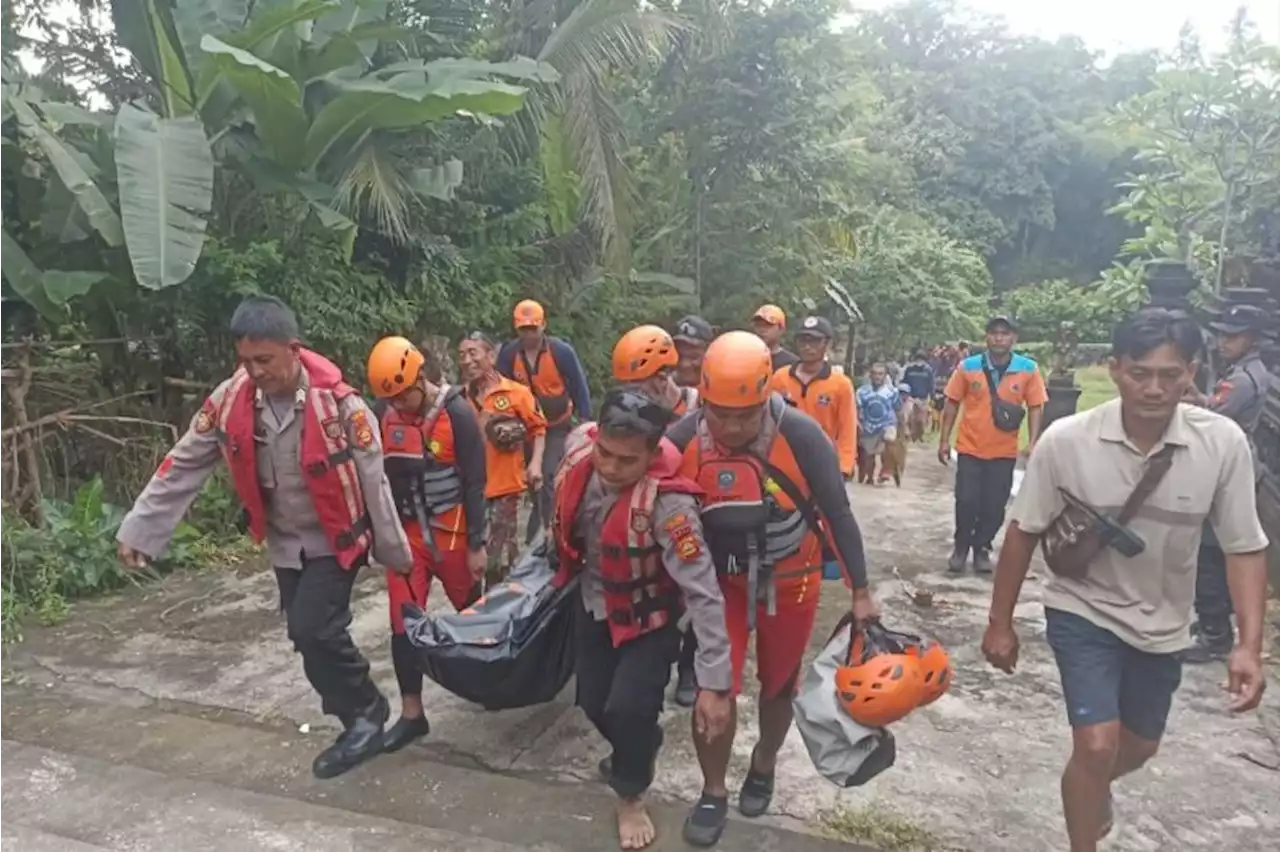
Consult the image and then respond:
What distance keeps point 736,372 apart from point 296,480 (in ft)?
5.14

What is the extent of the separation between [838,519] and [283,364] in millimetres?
1841

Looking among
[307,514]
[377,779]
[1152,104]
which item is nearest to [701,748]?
[377,779]

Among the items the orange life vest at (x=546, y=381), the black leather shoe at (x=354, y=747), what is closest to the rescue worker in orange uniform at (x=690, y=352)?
the orange life vest at (x=546, y=381)

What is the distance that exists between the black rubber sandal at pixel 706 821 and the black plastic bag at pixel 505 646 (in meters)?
0.70

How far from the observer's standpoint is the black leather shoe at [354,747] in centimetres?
391

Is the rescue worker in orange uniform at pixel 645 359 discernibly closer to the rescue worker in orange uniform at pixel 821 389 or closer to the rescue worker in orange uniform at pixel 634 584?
the rescue worker in orange uniform at pixel 634 584

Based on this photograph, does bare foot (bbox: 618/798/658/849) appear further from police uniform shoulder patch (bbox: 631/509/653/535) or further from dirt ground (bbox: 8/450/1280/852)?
police uniform shoulder patch (bbox: 631/509/653/535)

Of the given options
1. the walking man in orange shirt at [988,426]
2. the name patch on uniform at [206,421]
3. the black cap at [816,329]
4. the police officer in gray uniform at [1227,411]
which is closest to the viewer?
the name patch on uniform at [206,421]

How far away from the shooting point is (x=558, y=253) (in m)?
10.7

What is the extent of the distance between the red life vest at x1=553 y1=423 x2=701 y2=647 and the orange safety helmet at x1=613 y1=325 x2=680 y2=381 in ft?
3.32

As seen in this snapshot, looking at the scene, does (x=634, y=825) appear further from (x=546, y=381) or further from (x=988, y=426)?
(x=988, y=426)

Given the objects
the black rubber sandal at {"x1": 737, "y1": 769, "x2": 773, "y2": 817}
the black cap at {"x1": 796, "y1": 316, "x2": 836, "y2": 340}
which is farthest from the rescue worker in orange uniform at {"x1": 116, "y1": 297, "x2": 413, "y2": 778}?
the black cap at {"x1": 796, "y1": 316, "x2": 836, "y2": 340}

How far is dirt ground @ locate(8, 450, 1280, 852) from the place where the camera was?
365 cm

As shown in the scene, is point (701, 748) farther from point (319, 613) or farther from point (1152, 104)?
point (1152, 104)
